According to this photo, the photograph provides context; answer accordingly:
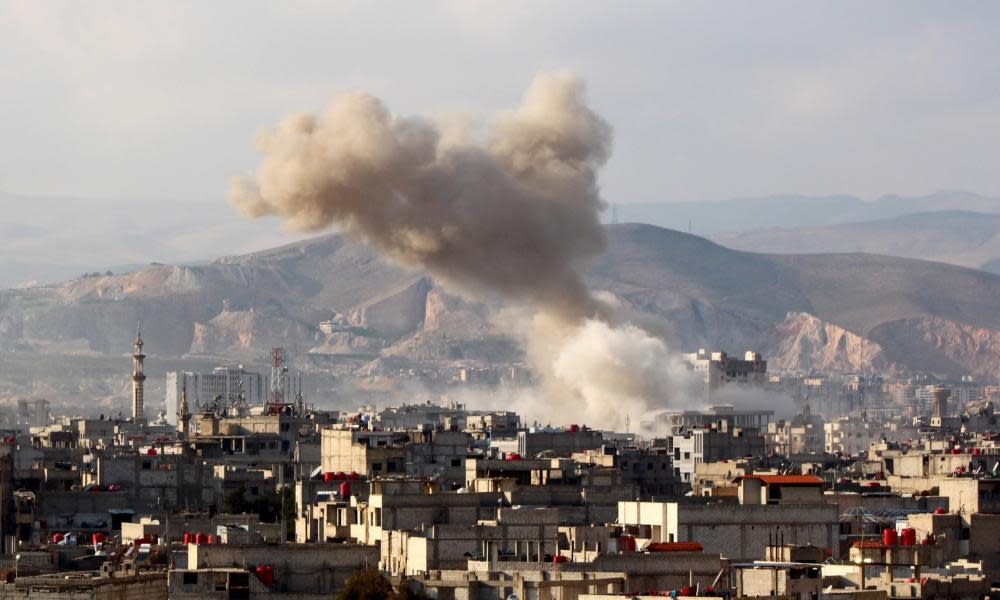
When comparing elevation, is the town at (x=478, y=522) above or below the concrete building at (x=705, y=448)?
below

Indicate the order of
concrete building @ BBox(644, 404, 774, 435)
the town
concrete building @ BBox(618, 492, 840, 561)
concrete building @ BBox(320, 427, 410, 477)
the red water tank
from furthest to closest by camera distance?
concrete building @ BBox(644, 404, 774, 435) → concrete building @ BBox(320, 427, 410, 477) → concrete building @ BBox(618, 492, 840, 561) → the red water tank → the town

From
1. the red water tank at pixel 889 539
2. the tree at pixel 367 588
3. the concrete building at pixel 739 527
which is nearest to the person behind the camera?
the tree at pixel 367 588

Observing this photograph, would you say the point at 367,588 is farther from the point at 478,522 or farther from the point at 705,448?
the point at 705,448

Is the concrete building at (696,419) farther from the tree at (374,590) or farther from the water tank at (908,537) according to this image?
the tree at (374,590)

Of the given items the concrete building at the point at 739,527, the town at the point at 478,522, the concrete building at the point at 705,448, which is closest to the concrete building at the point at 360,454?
the town at the point at 478,522

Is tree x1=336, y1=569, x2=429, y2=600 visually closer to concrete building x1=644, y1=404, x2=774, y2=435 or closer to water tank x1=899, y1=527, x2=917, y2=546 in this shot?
water tank x1=899, y1=527, x2=917, y2=546

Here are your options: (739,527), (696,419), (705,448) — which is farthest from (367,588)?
(696,419)

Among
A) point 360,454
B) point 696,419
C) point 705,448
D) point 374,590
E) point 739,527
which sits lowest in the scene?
point 374,590

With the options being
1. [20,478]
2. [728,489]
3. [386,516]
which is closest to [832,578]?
[386,516]

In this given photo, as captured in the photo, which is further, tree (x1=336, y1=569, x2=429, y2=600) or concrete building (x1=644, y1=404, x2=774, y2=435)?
concrete building (x1=644, y1=404, x2=774, y2=435)

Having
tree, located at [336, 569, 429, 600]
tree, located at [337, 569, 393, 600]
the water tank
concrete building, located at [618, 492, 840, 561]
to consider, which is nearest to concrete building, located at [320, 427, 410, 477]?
concrete building, located at [618, 492, 840, 561]

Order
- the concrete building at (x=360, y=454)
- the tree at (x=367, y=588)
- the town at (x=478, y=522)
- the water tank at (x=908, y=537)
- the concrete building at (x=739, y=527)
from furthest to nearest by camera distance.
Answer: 1. the concrete building at (x=360, y=454)
2. the concrete building at (x=739, y=527)
3. the water tank at (x=908, y=537)
4. the town at (x=478, y=522)
5. the tree at (x=367, y=588)
